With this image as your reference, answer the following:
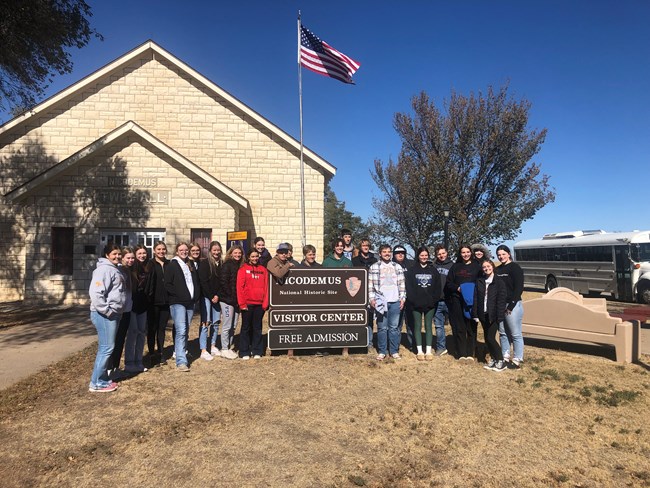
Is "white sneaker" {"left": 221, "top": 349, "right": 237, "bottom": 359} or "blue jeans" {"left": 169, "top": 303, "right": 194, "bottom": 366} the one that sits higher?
"blue jeans" {"left": 169, "top": 303, "right": 194, "bottom": 366}

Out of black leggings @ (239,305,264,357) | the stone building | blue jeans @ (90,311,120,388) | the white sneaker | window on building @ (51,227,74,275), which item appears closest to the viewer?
blue jeans @ (90,311,120,388)

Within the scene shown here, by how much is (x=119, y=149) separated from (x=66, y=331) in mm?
6788

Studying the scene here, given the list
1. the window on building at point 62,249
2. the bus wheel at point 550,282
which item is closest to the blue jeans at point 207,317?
the window on building at point 62,249

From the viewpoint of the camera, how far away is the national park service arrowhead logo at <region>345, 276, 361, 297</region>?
754cm

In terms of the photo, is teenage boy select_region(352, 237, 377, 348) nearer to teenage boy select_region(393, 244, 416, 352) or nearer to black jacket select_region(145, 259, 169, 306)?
teenage boy select_region(393, 244, 416, 352)

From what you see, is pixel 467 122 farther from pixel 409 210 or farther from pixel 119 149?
pixel 119 149

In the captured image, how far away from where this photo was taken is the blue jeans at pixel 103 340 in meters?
5.28

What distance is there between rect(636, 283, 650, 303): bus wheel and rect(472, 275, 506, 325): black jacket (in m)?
13.3

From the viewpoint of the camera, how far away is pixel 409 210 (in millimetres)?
25844

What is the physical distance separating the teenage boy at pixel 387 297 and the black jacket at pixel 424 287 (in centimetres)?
20

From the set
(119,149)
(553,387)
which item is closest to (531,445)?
(553,387)

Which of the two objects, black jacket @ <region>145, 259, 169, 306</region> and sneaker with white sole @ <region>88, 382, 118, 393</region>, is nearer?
sneaker with white sole @ <region>88, 382, 118, 393</region>

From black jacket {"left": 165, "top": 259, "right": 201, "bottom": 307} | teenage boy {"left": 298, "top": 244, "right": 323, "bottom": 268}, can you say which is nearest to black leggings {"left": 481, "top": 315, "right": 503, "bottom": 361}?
teenage boy {"left": 298, "top": 244, "right": 323, "bottom": 268}

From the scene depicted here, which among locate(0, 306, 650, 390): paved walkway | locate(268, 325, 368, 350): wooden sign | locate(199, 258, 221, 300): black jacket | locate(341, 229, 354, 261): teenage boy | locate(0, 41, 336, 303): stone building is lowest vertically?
locate(0, 306, 650, 390): paved walkway
